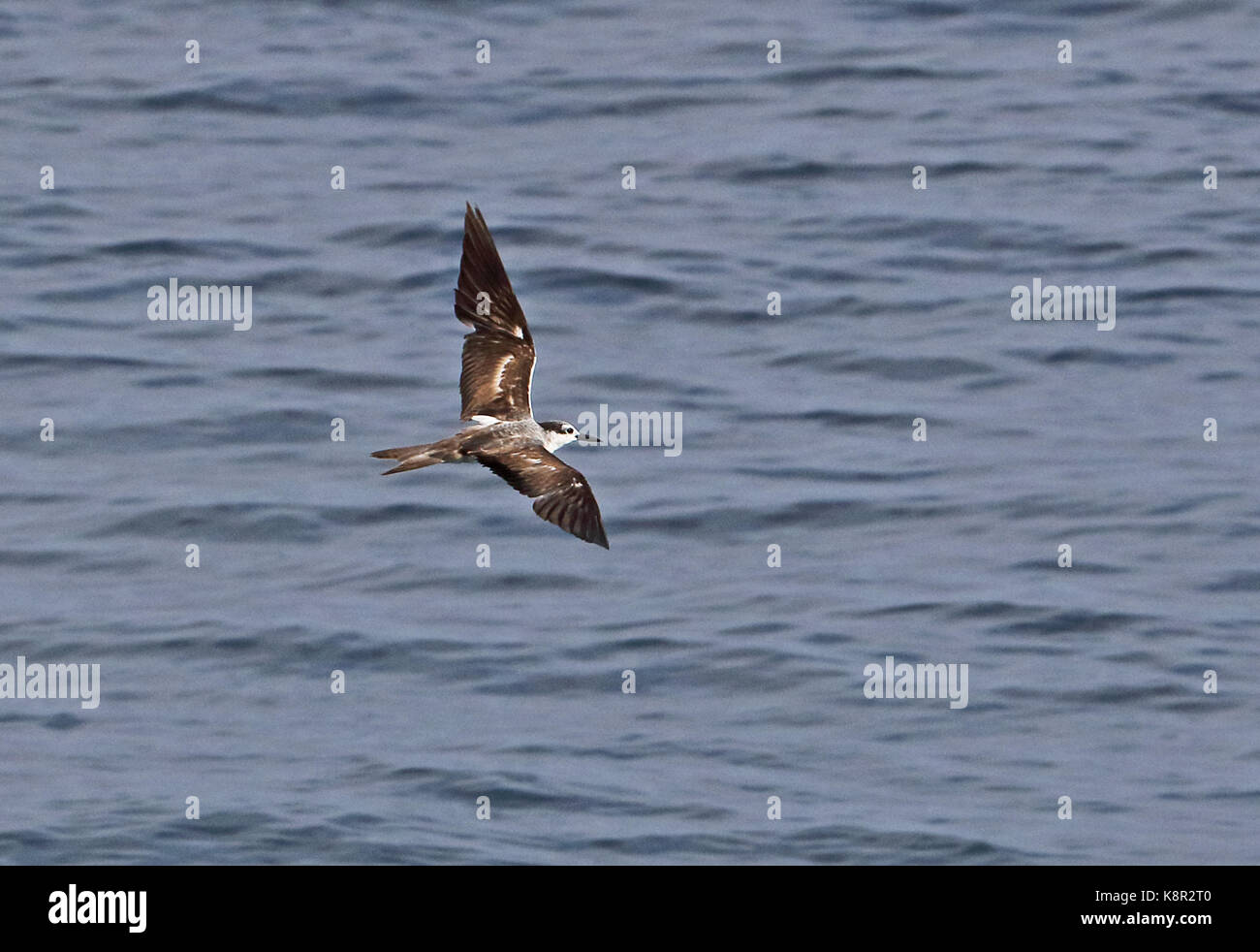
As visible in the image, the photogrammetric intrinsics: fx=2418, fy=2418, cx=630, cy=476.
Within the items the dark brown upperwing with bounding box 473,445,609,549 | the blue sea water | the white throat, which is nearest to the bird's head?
the white throat

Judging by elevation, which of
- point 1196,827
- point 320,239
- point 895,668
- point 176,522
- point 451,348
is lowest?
point 1196,827

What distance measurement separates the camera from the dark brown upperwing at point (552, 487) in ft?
43.9

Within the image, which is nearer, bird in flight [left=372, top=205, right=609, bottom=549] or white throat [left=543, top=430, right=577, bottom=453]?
bird in flight [left=372, top=205, right=609, bottom=549]

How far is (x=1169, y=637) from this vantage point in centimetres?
1925

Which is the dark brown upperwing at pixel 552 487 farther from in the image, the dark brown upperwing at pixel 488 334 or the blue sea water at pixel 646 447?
the blue sea water at pixel 646 447

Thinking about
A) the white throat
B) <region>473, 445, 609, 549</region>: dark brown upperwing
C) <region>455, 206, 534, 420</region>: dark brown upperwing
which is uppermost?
A: <region>455, 206, 534, 420</region>: dark brown upperwing

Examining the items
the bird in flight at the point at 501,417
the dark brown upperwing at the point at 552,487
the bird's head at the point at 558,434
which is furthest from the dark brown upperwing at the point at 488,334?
the dark brown upperwing at the point at 552,487

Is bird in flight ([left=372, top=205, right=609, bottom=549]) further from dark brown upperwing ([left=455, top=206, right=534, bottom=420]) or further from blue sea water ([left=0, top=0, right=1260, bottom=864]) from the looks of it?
blue sea water ([left=0, top=0, right=1260, bottom=864])

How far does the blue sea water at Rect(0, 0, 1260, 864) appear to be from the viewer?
1752cm

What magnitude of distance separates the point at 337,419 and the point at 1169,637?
26.5 feet

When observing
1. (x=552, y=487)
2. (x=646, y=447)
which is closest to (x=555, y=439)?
(x=552, y=487)

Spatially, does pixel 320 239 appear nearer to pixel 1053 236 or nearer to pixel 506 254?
pixel 506 254

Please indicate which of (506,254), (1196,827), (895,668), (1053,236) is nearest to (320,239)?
(506,254)

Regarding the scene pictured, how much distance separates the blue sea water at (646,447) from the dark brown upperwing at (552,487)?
10.9 feet
